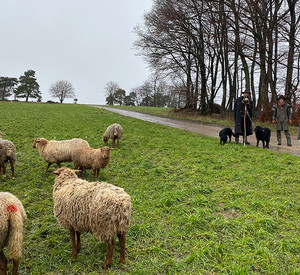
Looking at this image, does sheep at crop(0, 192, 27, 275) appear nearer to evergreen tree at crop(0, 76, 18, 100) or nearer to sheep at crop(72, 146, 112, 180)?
sheep at crop(72, 146, 112, 180)

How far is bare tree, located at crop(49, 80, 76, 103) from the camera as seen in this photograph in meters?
96.8

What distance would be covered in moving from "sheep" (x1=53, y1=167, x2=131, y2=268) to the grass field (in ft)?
1.48

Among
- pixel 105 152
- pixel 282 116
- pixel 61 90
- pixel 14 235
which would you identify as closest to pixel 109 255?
pixel 14 235

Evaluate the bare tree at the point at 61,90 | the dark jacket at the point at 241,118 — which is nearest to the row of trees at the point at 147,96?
the bare tree at the point at 61,90

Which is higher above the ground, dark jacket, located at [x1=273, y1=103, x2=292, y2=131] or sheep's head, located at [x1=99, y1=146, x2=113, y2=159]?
dark jacket, located at [x1=273, y1=103, x2=292, y2=131]

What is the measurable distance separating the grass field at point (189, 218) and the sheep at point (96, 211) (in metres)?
0.45

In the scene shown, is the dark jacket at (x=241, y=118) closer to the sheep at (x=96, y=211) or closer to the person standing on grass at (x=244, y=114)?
the person standing on grass at (x=244, y=114)

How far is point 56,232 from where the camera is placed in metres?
4.15

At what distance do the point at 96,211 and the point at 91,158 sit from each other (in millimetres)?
3667

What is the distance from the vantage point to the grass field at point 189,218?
10.8ft

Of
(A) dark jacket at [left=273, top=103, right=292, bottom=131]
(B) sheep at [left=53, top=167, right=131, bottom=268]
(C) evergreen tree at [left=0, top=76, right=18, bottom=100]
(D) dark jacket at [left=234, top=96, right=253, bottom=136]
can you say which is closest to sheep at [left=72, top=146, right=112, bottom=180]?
(B) sheep at [left=53, top=167, right=131, bottom=268]

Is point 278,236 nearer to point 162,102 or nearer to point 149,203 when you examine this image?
point 149,203

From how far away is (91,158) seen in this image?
669 centimetres

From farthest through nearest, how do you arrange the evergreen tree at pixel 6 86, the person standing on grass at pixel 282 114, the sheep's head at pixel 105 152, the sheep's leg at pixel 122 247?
1. the evergreen tree at pixel 6 86
2. the person standing on grass at pixel 282 114
3. the sheep's head at pixel 105 152
4. the sheep's leg at pixel 122 247
